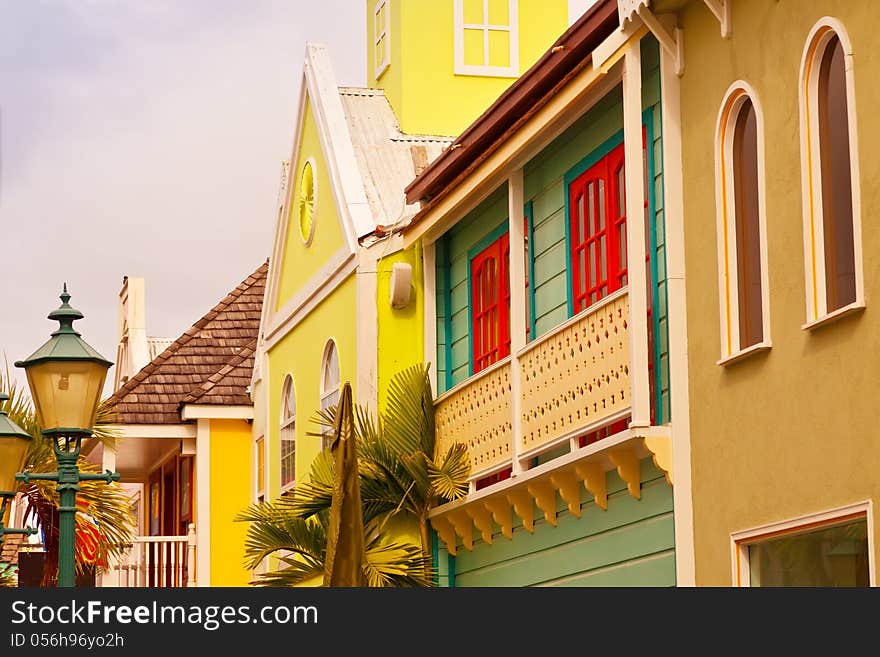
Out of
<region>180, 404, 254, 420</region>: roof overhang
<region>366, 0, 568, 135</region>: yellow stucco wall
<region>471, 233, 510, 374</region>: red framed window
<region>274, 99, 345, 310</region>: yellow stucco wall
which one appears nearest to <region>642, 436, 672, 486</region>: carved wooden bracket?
<region>471, 233, 510, 374</region>: red framed window

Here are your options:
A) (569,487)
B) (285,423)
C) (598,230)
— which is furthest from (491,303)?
(285,423)

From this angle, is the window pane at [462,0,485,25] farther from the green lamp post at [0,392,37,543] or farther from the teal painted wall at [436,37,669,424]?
the green lamp post at [0,392,37,543]

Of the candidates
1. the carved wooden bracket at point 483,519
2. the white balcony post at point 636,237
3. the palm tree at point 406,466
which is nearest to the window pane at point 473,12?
the palm tree at point 406,466

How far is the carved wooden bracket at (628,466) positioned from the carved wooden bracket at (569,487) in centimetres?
107

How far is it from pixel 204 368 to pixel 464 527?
34.6 ft

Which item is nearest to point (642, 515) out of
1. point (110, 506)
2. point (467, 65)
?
point (110, 506)

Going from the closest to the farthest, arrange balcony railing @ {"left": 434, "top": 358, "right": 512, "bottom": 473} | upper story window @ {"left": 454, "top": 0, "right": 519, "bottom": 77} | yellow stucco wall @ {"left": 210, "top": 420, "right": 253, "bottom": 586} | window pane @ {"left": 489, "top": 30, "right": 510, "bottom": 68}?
balcony railing @ {"left": 434, "top": 358, "right": 512, "bottom": 473}, upper story window @ {"left": 454, "top": 0, "right": 519, "bottom": 77}, window pane @ {"left": 489, "top": 30, "right": 510, "bottom": 68}, yellow stucco wall @ {"left": 210, "top": 420, "right": 253, "bottom": 586}

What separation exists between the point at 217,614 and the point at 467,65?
14.8 metres

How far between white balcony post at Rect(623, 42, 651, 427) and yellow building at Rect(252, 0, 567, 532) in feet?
16.9

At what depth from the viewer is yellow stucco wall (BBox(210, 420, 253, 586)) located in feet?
77.5

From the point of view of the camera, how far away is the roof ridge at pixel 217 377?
2383 centimetres

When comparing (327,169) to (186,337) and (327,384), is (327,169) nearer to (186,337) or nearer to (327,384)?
(327,384)

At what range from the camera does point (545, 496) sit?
1355cm

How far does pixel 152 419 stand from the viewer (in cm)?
2414
